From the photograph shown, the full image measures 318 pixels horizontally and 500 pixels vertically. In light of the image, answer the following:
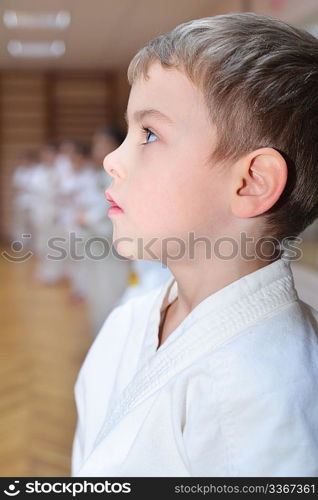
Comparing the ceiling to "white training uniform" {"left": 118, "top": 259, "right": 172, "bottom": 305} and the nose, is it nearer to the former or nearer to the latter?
"white training uniform" {"left": 118, "top": 259, "right": 172, "bottom": 305}

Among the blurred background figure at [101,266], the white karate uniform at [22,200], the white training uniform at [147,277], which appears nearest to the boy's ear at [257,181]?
the white training uniform at [147,277]

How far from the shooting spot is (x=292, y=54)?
516mm

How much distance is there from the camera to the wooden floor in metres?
2.00

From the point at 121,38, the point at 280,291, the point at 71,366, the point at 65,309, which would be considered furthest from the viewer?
the point at 121,38

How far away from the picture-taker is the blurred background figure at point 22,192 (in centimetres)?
800

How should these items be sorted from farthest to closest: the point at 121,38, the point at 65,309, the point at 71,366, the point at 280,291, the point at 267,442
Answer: the point at 121,38, the point at 65,309, the point at 71,366, the point at 280,291, the point at 267,442

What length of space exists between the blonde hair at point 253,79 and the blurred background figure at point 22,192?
23.9ft

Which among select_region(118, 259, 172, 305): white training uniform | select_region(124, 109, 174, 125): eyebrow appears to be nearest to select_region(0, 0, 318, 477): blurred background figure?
select_region(118, 259, 172, 305): white training uniform

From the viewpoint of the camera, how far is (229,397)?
46 centimetres

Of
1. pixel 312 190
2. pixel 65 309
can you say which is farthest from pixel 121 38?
pixel 312 190

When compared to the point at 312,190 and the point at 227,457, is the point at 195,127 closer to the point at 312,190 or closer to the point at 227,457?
the point at 312,190

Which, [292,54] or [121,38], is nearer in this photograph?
[292,54]

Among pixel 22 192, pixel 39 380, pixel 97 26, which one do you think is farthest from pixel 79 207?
pixel 22 192
